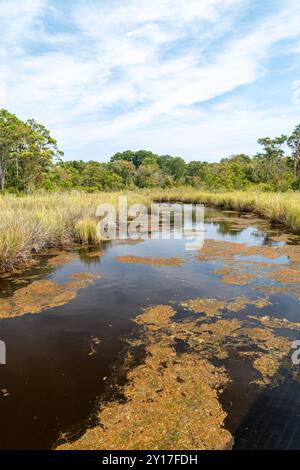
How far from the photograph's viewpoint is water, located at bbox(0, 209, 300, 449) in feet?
6.75

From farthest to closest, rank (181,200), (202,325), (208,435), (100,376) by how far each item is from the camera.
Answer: (181,200) < (202,325) < (100,376) < (208,435)

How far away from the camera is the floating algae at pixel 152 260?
6.34 metres

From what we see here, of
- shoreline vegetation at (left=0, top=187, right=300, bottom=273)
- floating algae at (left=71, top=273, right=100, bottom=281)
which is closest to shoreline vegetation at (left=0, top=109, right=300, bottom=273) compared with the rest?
shoreline vegetation at (left=0, top=187, right=300, bottom=273)

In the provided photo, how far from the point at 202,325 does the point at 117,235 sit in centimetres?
688

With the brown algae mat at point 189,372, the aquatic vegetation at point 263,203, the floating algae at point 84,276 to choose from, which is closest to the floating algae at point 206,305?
the brown algae mat at point 189,372

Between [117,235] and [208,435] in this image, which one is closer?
[208,435]

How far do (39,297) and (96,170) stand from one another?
30.2 metres

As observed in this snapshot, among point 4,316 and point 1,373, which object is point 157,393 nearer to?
point 1,373

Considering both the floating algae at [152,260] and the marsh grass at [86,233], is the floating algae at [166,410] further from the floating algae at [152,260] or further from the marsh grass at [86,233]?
the marsh grass at [86,233]

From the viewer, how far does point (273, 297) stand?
436cm

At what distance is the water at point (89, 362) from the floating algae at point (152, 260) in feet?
1.96

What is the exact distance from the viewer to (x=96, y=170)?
109ft
